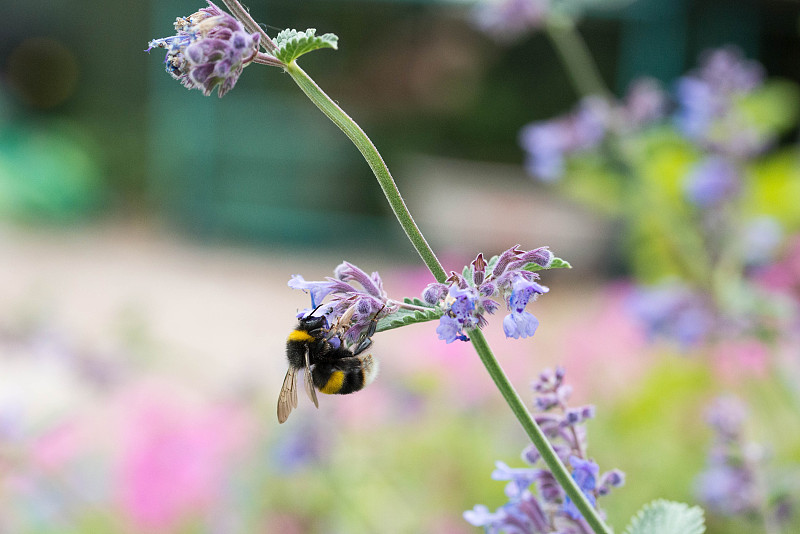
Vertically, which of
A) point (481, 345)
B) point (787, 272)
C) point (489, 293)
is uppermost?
point (787, 272)

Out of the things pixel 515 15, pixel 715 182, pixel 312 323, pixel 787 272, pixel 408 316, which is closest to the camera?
pixel 408 316

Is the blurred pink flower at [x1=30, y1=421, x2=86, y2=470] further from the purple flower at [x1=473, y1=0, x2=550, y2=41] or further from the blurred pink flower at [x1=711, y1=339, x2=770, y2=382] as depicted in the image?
the blurred pink flower at [x1=711, y1=339, x2=770, y2=382]

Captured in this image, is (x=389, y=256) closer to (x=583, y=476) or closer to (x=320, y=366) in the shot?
(x=320, y=366)

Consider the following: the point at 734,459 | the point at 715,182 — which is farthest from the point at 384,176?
the point at 715,182

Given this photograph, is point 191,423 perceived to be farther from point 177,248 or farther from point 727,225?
point 177,248

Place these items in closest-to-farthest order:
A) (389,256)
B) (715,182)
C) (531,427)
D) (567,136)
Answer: (531,427), (715,182), (567,136), (389,256)

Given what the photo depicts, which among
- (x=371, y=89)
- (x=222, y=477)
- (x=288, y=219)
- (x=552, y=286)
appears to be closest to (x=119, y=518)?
(x=222, y=477)
